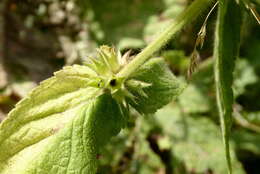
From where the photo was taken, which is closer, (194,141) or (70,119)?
(70,119)

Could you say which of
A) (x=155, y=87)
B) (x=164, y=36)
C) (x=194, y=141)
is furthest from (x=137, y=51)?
(x=164, y=36)

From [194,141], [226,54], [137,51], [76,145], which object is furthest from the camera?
[137,51]

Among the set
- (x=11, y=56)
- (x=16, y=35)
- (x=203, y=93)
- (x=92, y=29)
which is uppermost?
(x=16, y=35)

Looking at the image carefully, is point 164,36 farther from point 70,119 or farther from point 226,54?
point 70,119

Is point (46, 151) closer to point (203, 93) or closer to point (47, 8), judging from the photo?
point (203, 93)

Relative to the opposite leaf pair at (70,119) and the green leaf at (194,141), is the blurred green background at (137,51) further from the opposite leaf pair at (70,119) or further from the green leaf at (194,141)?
the opposite leaf pair at (70,119)

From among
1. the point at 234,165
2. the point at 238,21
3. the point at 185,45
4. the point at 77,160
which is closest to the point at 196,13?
the point at 238,21
